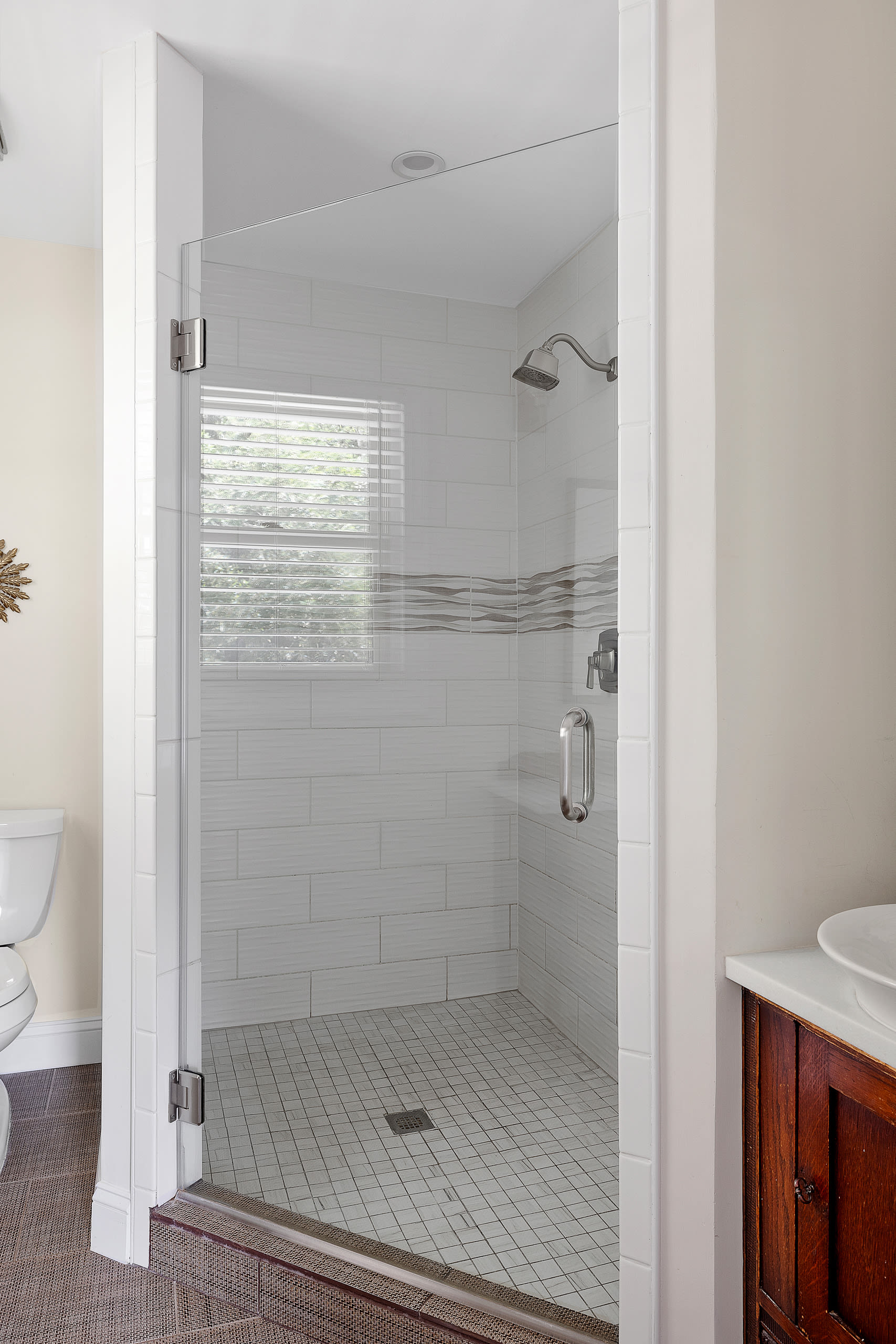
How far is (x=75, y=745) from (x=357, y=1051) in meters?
1.36

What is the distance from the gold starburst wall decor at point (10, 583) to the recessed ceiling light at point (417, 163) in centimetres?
152

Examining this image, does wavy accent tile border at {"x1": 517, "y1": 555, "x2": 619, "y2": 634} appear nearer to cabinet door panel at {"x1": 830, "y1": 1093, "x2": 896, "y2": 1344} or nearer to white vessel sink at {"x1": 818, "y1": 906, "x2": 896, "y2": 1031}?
white vessel sink at {"x1": 818, "y1": 906, "x2": 896, "y2": 1031}

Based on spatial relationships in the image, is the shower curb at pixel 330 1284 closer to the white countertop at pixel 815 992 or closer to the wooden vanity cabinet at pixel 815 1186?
the wooden vanity cabinet at pixel 815 1186

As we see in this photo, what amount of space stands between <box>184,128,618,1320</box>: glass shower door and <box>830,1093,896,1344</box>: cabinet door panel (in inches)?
20.5

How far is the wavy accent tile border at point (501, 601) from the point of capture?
57.8 inches

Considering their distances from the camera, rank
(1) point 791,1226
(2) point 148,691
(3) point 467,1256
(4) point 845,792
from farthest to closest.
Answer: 1. (2) point 148,691
2. (3) point 467,1256
3. (4) point 845,792
4. (1) point 791,1226

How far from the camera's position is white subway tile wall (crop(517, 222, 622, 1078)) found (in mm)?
1461

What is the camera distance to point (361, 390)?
1.69m

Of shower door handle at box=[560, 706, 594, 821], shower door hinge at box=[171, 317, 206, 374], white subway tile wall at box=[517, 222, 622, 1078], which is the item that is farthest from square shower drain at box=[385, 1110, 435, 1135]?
shower door hinge at box=[171, 317, 206, 374]

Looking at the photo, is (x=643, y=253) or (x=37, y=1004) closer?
(x=643, y=253)

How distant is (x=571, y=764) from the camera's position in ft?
4.96

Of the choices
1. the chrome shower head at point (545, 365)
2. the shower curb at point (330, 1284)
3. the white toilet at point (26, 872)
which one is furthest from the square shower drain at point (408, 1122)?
the chrome shower head at point (545, 365)

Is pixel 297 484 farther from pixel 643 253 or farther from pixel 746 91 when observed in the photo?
pixel 746 91

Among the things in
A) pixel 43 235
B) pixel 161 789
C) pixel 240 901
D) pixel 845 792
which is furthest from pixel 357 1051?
pixel 43 235
